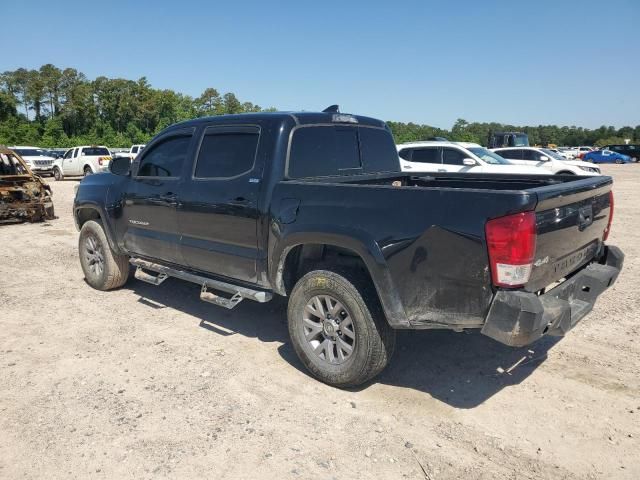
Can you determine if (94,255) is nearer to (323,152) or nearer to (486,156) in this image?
(323,152)

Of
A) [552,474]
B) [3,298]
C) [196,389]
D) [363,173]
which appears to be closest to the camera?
[552,474]

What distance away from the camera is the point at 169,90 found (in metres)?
59.8

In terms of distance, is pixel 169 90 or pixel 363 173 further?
pixel 169 90

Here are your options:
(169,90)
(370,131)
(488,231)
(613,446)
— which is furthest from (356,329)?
(169,90)

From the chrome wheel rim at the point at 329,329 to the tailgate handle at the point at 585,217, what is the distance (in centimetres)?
168

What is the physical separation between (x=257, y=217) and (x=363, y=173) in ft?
4.21

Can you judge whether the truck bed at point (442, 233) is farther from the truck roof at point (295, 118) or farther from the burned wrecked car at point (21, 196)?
the burned wrecked car at point (21, 196)

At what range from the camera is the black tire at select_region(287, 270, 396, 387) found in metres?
3.38

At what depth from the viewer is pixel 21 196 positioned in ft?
38.9

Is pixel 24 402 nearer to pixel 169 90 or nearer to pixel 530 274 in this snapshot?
pixel 530 274

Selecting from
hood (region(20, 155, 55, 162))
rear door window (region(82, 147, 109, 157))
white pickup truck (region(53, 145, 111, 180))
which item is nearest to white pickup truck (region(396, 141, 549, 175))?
white pickup truck (region(53, 145, 111, 180))

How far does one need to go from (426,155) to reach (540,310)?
10.5 m

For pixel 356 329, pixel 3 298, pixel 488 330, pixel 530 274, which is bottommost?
pixel 3 298

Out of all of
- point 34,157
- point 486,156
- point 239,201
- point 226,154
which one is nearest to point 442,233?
point 239,201
